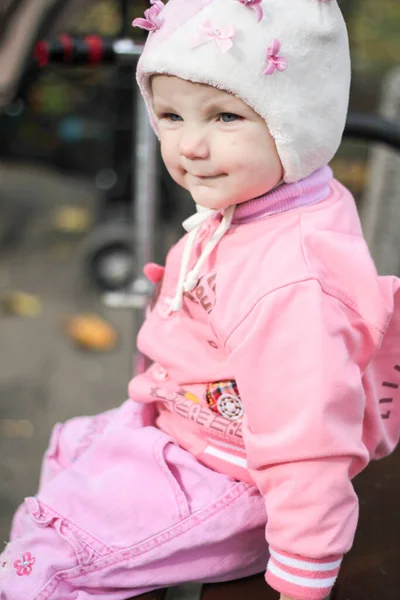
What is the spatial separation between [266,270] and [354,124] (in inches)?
28.7

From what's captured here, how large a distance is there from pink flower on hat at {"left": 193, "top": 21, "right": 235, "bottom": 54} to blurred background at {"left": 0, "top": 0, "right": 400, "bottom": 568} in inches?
36.2

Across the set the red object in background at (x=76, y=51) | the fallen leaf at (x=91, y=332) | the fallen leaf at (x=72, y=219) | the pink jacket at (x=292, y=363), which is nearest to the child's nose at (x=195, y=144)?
the pink jacket at (x=292, y=363)

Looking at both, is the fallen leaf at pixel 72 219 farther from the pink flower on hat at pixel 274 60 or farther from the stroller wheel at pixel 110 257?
the pink flower on hat at pixel 274 60

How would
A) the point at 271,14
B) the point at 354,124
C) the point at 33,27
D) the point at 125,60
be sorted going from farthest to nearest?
the point at 33,27
the point at 125,60
the point at 354,124
the point at 271,14

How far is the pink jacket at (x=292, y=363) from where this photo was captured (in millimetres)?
773

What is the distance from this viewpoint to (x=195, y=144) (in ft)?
2.72

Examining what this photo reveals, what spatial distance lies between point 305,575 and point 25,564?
34 centimetres

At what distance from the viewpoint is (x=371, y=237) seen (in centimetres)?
228

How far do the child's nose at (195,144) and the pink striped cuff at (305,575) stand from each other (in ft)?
1.46

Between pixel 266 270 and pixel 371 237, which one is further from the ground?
pixel 266 270

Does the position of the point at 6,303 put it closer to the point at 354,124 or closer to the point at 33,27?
the point at 33,27

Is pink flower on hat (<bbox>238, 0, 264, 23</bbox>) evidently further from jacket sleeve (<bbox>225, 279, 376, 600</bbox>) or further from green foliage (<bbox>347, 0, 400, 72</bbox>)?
green foliage (<bbox>347, 0, 400, 72</bbox>)

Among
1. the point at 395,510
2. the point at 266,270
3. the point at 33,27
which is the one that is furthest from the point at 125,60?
the point at 395,510

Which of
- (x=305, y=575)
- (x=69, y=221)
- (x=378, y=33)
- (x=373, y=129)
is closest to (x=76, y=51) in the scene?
(x=373, y=129)
